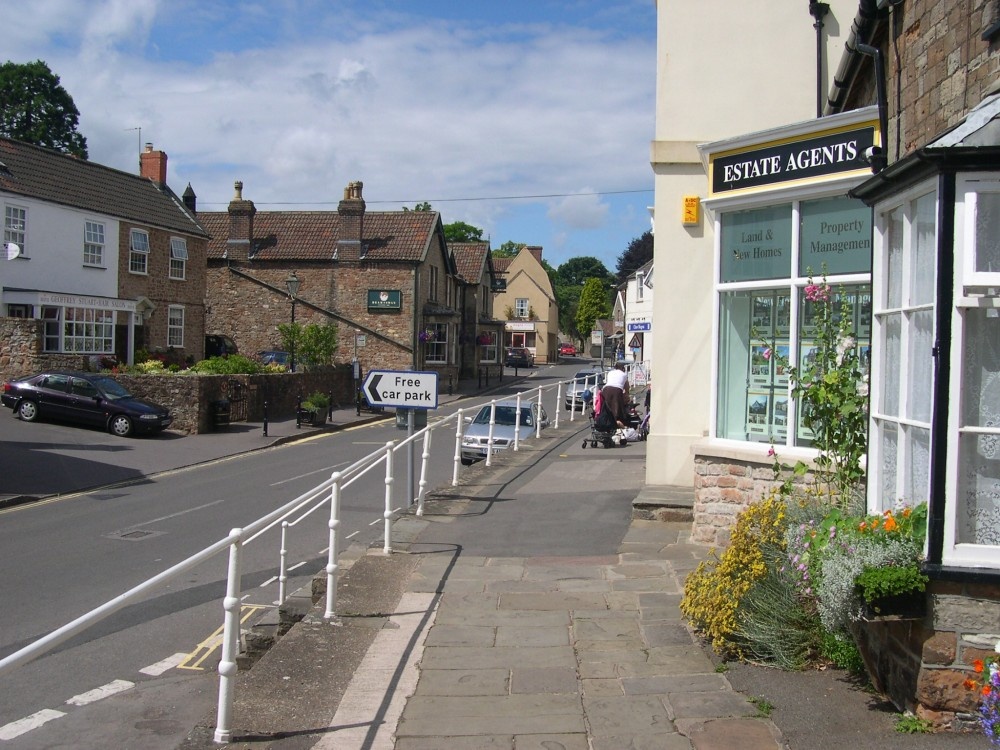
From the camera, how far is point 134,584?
9930mm

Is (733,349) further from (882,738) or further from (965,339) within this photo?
(882,738)

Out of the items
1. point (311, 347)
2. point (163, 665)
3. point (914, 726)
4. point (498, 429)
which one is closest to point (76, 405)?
point (498, 429)

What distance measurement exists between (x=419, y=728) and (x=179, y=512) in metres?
10.9

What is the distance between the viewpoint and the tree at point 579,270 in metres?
154

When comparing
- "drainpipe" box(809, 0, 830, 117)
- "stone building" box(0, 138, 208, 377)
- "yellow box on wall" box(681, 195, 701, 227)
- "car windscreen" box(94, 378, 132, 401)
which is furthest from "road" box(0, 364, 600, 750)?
"stone building" box(0, 138, 208, 377)

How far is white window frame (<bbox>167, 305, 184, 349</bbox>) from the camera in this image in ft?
118

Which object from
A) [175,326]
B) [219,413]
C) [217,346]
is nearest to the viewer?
[219,413]

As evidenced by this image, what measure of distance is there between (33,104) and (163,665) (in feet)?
234

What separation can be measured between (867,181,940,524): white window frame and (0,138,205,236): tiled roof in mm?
27738

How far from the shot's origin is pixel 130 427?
2458 cm

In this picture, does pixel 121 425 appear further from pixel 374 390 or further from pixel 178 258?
pixel 374 390

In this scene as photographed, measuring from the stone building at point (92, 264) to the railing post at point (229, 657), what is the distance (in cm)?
2507

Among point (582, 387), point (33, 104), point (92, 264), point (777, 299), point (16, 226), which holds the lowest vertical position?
point (582, 387)

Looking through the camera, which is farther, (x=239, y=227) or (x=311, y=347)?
(x=239, y=227)
